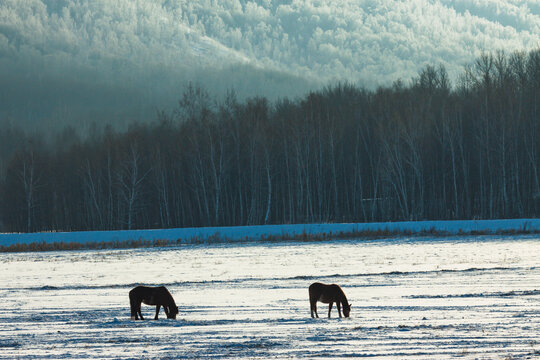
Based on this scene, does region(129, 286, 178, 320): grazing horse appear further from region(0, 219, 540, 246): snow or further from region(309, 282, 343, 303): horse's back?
region(0, 219, 540, 246): snow

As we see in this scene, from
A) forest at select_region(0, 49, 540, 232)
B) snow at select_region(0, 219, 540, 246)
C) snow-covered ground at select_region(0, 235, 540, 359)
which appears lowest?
snow-covered ground at select_region(0, 235, 540, 359)

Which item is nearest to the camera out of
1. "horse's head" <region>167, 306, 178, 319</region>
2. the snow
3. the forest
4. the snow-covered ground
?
the snow-covered ground

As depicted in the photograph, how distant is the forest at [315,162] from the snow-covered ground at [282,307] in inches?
1246

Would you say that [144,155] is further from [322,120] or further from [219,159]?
[322,120]

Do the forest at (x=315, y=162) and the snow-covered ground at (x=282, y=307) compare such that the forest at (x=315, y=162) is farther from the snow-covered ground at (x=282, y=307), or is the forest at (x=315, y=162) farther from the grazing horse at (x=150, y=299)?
the grazing horse at (x=150, y=299)

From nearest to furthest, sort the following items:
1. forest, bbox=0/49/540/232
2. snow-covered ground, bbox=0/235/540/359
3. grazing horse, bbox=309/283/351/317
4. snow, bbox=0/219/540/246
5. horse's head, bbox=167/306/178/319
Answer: snow-covered ground, bbox=0/235/540/359
grazing horse, bbox=309/283/351/317
horse's head, bbox=167/306/178/319
snow, bbox=0/219/540/246
forest, bbox=0/49/540/232

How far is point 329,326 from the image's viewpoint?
1195 centimetres

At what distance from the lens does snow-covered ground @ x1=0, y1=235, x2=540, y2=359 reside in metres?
9.79

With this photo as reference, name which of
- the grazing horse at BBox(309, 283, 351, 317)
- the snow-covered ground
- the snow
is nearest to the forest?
the snow

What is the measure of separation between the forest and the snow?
12.2m

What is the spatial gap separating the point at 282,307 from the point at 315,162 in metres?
54.2

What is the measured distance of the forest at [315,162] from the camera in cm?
6162

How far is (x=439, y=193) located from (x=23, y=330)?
2253 inches

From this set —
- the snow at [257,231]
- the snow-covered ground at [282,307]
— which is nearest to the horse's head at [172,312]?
the snow-covered ground at [282,307]
